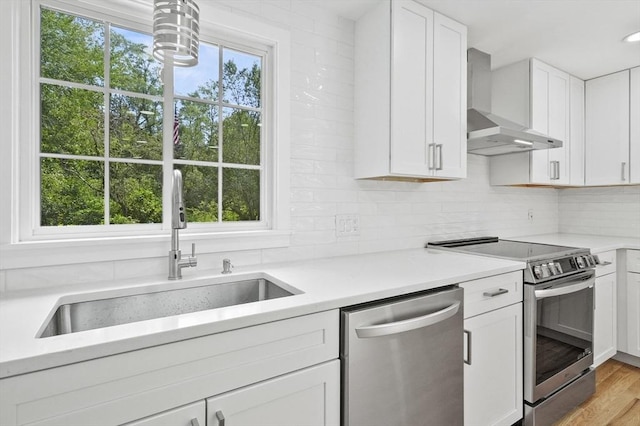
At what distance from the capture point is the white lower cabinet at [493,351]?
1633mm

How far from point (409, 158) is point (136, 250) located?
147 centimetres

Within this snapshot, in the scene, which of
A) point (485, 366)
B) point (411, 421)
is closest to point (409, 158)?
point (485, 366)

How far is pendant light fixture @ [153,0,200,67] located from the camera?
3.73 feet

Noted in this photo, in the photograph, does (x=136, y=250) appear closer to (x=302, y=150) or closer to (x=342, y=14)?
(x=302, y=150)

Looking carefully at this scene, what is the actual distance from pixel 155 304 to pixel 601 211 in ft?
13.0

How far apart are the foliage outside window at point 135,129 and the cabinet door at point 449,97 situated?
1043mm

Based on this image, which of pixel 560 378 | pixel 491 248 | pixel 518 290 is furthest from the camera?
pixel 491 248

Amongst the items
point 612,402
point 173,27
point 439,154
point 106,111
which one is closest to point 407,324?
point 439,154

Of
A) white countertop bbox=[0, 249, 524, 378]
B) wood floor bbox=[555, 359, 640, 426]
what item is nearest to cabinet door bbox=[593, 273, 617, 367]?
wood floor bbox=[555, 359, 640, 426]

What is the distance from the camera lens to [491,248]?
2361mm

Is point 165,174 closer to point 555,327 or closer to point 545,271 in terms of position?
point 545,271

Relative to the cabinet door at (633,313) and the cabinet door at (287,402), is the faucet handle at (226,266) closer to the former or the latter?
the cabinet door at (287,402)

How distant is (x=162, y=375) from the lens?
0.92 m

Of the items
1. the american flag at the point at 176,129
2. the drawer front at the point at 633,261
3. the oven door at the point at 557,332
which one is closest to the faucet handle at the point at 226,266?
the american flag at the point at 176,129
